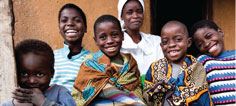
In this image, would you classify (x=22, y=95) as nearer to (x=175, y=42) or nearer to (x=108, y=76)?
(x=108, y=76)

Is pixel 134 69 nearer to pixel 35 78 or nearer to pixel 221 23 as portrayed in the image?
pixel 35 78

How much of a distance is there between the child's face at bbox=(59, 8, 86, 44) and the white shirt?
19.5 inches

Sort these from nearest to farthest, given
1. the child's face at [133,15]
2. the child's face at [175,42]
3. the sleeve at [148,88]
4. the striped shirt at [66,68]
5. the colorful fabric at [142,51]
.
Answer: the sleeve at [148,88], the child's face at [175,42], the striped shirt at [66,68], the colorful fabric at [142,51], the child's face at [133,15]

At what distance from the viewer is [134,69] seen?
7.79 ft

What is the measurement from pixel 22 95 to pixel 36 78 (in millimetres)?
152

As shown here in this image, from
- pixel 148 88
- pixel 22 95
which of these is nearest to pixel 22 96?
pixel 22 95

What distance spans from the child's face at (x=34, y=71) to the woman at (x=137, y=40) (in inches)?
48.2

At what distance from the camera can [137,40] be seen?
3096 millimetres

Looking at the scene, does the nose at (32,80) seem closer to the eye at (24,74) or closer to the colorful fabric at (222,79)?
the eye at (24,74)

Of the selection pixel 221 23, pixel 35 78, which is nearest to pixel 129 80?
pixel 35 78

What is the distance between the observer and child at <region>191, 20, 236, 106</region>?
244 cm

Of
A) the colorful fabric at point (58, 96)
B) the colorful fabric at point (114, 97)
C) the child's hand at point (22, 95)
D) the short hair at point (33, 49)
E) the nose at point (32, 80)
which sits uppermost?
the short hair at point (33, 49)

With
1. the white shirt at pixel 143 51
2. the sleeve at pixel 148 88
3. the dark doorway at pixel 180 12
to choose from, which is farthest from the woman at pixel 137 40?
the dark doorway at pixel 180 12

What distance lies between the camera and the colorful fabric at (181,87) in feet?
7.22
